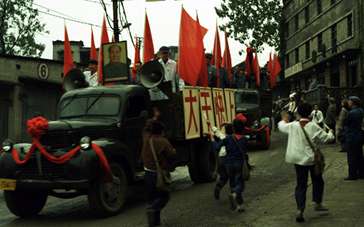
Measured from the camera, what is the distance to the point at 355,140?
1273 cm

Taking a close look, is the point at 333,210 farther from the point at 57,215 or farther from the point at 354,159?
the point at 57,215

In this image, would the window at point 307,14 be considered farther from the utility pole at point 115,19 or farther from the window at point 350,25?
the utility pole at point 115,19

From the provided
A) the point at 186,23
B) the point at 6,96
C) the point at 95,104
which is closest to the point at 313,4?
the point at 6,96

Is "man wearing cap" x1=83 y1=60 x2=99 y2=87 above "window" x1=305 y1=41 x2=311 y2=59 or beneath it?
beneath

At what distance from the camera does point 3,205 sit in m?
11.8

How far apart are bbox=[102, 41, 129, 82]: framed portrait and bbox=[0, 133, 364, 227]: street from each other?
2.61m

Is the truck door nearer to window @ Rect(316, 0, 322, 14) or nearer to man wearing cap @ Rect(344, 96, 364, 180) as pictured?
man wearing cap @ Rect(344, 96, 364, 180)

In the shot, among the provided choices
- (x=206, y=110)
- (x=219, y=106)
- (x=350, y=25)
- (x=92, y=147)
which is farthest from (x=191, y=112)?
(x=350, y=25)

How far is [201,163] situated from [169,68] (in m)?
2.38

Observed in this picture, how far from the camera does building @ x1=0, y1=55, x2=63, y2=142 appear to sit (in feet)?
84.1

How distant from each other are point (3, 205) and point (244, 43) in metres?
43.9

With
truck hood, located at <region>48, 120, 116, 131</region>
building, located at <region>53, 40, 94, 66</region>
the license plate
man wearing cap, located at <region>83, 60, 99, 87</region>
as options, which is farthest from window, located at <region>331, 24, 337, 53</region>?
the license plate

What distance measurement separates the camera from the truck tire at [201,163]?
13.6m

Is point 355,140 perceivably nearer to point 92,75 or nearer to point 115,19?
point 92,75
